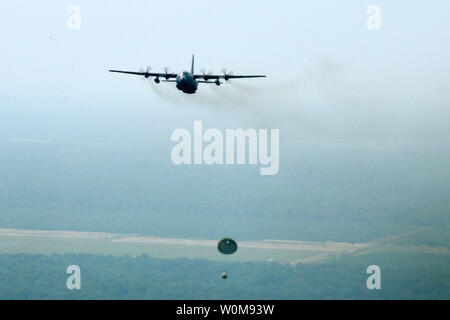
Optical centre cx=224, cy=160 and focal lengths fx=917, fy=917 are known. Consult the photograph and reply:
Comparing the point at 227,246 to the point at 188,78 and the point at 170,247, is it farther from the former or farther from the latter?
the point at 170,247

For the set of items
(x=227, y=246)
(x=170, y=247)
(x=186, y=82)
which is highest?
(x=186, y=82)

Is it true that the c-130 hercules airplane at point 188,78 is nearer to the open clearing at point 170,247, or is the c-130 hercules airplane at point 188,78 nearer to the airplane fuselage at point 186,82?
the airplane fuselage at point 186,82

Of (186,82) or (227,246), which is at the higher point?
(186,82)

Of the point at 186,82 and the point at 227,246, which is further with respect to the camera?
the point at 227,246

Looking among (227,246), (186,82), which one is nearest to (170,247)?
(227,246)
